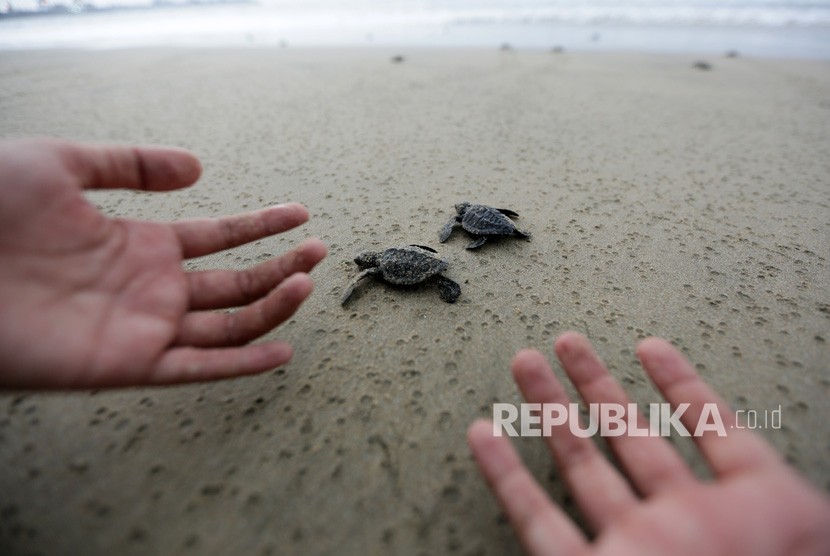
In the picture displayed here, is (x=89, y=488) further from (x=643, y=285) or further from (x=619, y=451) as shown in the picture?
(x=643, y=285)

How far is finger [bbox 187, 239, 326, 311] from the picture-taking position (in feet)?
4.30

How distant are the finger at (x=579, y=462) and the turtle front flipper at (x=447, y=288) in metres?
0.68

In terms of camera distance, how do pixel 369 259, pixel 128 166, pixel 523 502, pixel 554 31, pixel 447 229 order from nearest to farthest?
pixel 523 502 < pixel 128 166 < pixel 369 259 < pixel 447 229 < pixel 554 31

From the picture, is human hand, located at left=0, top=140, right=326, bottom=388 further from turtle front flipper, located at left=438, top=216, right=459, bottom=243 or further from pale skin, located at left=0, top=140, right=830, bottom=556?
turtle front flipper, located at left=438, top=216, right=459, bottom=243

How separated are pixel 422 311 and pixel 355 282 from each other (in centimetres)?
33

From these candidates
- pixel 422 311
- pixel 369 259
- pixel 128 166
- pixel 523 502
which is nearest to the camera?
pixel 523 502

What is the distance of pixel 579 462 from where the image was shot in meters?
1.04

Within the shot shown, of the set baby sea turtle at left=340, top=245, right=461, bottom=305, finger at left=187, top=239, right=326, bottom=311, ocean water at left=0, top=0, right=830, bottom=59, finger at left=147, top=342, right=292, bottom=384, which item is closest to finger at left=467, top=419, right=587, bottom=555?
finger at left=147, top=342, right=292, bottom=384

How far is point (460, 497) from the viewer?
3.72 ft

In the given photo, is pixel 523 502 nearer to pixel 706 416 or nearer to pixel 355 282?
pixel 706 416

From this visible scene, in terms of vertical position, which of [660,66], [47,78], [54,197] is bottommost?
[47,78]

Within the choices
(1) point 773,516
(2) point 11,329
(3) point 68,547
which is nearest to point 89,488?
(3) point 68,547

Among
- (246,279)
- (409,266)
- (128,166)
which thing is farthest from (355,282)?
(128,166)

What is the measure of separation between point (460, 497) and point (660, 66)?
24.4 ft
